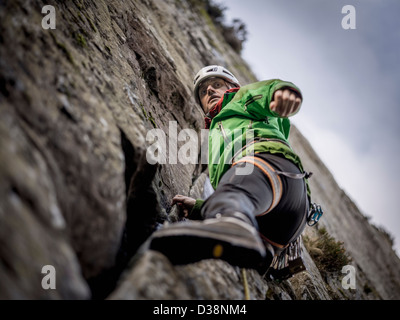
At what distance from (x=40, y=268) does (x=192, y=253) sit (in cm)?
81

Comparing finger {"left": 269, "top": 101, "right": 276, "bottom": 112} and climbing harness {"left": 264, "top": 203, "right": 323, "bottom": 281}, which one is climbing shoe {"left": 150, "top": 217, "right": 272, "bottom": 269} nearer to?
finger {"left": 269, "top": 101, "right": 276, "bottom": 112}

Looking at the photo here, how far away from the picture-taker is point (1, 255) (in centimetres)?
98

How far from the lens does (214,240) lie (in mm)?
1483

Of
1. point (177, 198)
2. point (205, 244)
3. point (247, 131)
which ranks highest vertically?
point (247, 131)

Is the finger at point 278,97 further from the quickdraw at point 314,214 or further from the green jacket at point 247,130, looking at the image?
the quickdraw at point 314,214

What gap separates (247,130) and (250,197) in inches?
32.9

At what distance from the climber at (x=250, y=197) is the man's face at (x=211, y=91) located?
0.73 metres

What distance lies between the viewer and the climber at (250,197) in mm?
1519

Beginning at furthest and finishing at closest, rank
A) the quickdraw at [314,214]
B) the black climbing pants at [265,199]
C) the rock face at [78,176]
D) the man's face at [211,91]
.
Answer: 1. the man's face at [211,91]
2. the quickdraw at [314,214]
3. the black climbing pants at [265,199]
4. the rock face at [78,176]

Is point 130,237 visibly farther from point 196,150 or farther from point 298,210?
point 196,150

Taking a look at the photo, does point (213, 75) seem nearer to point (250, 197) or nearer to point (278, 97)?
point (278, 97)

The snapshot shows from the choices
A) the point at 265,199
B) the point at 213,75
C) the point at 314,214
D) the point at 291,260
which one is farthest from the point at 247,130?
the point at 213,75

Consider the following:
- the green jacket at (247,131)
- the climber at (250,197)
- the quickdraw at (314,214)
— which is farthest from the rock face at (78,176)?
the quickdraw at (314,214)
